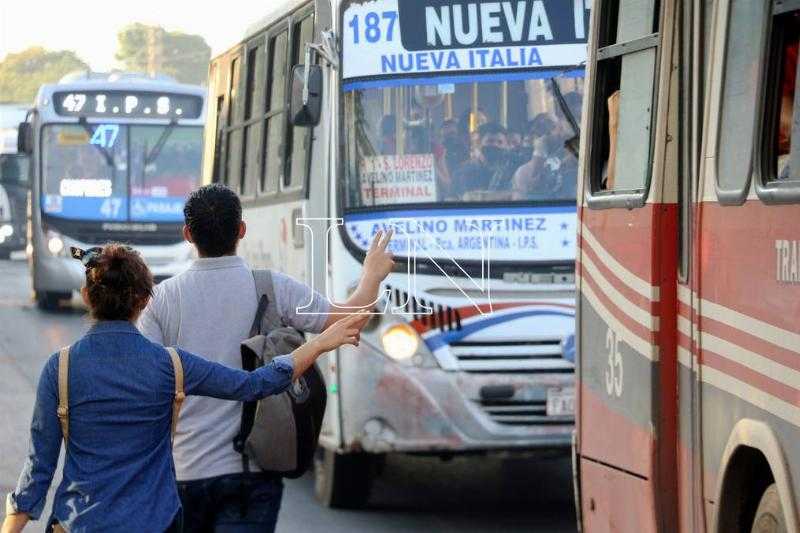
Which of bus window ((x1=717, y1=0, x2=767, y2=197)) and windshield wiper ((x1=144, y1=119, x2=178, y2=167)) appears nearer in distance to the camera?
bus window ((x1=717, y1=0, x2=767, y2=197))

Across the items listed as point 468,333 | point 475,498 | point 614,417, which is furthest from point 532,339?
point 614,417

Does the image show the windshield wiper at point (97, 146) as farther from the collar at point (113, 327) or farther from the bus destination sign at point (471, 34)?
the collar at point (113, 327)

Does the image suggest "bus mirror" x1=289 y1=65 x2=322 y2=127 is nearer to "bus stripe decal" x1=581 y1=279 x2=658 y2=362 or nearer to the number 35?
"bus stripe decal" x1=581 y1=279 x2=658 y2=362

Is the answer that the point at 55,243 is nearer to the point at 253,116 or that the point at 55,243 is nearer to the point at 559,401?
the point at 253,116

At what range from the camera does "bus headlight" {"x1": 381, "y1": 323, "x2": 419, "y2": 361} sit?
9781mm

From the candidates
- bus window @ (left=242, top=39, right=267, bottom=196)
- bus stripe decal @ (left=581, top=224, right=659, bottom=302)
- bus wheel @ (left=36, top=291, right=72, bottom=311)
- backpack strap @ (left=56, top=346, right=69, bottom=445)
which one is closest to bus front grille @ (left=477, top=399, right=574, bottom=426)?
bus stripe decal @ (left=581, top=224, right=659, bottom=302)

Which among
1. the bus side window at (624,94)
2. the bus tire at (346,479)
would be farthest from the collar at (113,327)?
the bus tire at (346,479)

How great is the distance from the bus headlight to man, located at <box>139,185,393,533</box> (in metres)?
3.93

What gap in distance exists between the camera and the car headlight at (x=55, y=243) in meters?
26.5

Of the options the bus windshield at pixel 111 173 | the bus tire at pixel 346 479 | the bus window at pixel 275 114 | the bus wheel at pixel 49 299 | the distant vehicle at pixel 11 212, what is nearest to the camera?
the bus tire at pixel 346 479

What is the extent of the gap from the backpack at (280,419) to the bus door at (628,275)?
3.96ft

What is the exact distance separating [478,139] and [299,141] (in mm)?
1414

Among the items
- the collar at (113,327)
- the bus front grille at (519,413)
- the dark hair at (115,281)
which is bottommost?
the bus front grille at (519,413)

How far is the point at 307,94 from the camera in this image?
10.0 meters
